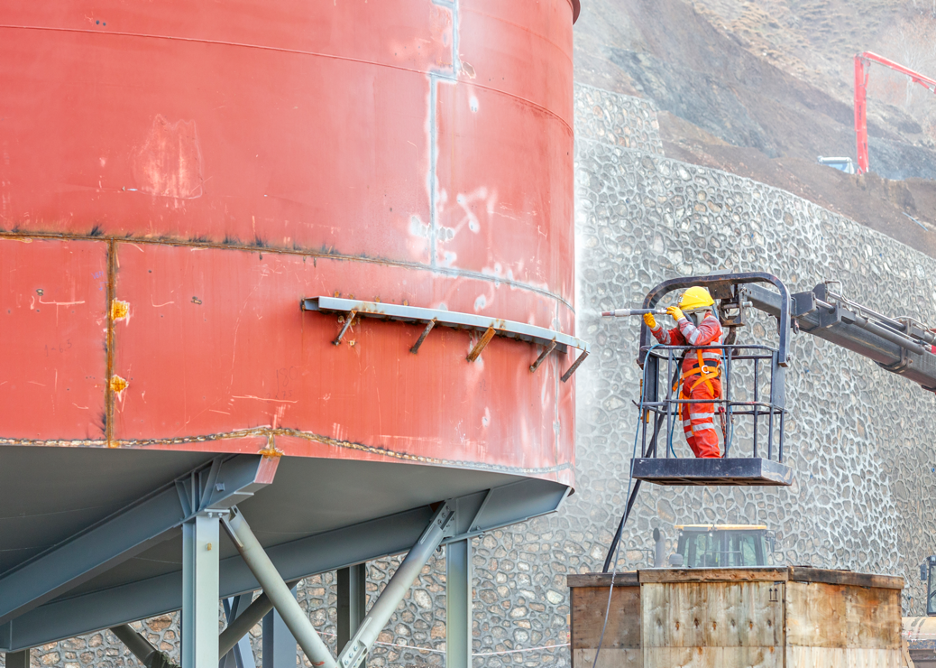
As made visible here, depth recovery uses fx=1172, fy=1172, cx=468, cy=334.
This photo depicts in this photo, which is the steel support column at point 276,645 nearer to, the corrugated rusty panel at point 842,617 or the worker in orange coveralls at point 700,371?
the worker in orange coveralls at point 700,371

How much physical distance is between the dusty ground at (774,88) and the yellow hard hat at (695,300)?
34.8 m

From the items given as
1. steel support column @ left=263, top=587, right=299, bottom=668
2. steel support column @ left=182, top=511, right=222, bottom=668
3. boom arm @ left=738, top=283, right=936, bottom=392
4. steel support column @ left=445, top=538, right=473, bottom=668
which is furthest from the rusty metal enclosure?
boom arm @ left=738, top=283, right=936, bottom=392

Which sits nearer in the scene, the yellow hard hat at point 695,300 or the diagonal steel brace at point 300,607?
the diagonal steel brace at point 300,607

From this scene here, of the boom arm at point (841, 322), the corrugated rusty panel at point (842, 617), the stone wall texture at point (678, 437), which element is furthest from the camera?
the stone wall texture at point (678, 437)

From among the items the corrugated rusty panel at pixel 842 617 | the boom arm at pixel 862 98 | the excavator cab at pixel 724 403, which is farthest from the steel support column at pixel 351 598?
the boom arm at pixel 862 98

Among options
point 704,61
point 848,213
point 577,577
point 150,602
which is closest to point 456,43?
point 577,577

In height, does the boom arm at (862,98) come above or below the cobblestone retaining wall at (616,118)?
above

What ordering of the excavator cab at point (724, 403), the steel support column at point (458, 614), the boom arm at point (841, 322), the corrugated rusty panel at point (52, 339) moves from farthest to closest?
the boom arm at point (841, 322) → the excavator cab at point (724, 403) → the steel support column at point (458, 614) → the corrugated rusty panel at point (52, 339)

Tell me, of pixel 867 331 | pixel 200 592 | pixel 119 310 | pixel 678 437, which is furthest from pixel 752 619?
pixel 678 437

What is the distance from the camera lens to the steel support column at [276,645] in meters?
11.4

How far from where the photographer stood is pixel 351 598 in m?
10.9

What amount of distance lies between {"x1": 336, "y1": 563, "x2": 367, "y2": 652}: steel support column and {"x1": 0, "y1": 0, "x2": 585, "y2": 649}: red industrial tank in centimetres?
250

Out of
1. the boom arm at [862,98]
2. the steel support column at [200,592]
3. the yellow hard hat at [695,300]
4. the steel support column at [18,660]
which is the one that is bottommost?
the steel support column at [18,660]

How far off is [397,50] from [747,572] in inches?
190
